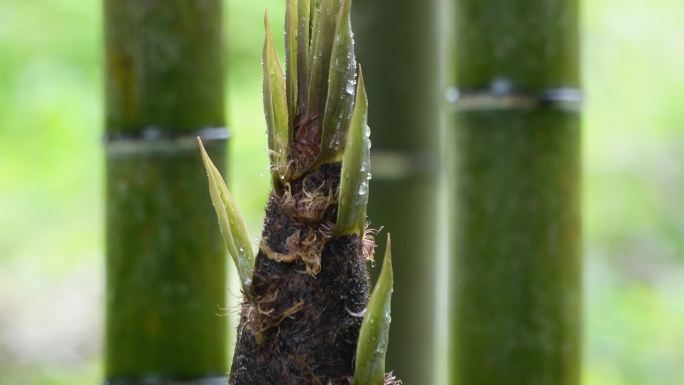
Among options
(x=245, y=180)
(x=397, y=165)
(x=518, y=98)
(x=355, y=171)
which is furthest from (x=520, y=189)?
(x=245, y=180)

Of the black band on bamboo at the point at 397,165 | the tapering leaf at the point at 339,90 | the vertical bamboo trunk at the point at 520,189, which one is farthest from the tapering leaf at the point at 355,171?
the black band on bamboo at the point at 397,165

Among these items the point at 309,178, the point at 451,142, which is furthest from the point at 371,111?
the point at 309,178

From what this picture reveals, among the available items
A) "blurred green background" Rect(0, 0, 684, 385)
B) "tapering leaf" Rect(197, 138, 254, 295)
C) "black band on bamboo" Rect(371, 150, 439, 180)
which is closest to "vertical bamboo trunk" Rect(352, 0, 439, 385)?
"black band on bamboo" Rect(371, 150, 439, 180)

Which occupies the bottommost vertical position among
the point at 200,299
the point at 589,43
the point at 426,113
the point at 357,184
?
the point at 200,299

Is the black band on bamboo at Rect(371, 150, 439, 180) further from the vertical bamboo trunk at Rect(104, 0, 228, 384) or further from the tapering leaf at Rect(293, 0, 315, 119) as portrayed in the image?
the tapering leaf at Rect(293, 0, 315, 119)

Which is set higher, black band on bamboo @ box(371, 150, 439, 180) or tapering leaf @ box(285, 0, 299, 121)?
tapering leaf @ box(285, 0, 299, 121)

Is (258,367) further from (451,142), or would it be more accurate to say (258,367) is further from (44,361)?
(44,361)

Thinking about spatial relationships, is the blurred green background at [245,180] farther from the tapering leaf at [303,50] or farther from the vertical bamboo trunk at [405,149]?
the tapering leaf at [303,50]
